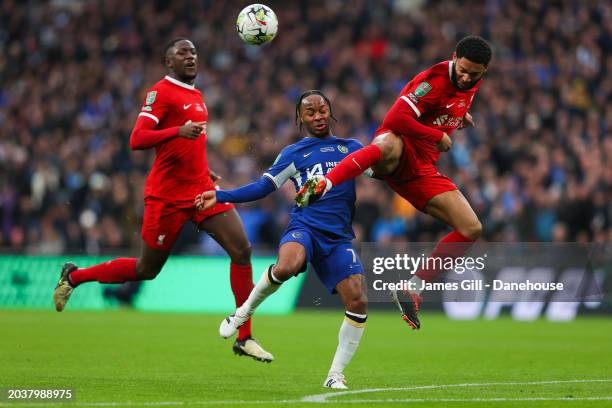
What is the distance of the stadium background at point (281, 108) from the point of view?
20.2 m

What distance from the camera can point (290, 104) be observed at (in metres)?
24.0

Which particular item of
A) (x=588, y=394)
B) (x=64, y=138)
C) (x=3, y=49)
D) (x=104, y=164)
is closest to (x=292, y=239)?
(x=588, y=394)

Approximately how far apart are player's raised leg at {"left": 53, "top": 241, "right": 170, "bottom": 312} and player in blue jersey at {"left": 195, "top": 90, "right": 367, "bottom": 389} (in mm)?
1059

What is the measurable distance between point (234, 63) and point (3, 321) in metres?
10.9

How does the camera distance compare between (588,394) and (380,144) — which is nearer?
(588,394)

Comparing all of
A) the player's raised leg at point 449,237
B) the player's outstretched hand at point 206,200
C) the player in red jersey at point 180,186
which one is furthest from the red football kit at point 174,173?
the player's raised leg at point 449,237

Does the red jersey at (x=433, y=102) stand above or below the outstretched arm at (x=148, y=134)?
above

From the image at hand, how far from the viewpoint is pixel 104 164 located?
894 inches

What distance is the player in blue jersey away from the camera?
9.41 meters

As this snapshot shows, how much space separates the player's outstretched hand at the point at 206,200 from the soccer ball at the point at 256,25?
2.08 meters

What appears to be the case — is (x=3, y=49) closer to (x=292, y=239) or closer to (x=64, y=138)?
(x=64, y=138)

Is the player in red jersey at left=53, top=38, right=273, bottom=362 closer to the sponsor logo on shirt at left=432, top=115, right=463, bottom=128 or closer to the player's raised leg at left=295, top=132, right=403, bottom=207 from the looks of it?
the player's raised leg at left=295, top=132, right=403, bottom=207

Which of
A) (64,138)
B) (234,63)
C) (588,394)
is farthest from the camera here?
(234,63)

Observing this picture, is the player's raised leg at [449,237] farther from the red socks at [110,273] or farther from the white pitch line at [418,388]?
the red socks at [110,273]
